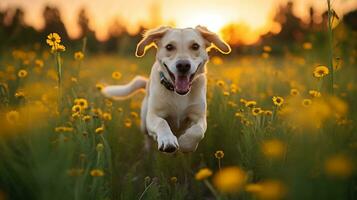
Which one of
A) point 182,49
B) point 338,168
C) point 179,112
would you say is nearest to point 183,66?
point 182,49

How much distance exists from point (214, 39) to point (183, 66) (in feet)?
2.56

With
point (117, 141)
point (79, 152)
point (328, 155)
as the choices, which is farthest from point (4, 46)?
point (328, 155)

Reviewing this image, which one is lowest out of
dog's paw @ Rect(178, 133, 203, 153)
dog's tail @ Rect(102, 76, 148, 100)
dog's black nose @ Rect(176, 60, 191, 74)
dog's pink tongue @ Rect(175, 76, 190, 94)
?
dog's paw @ Rect(178, 133, 203, 153)

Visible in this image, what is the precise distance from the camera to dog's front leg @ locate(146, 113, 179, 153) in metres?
3.25

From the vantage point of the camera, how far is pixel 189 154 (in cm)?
403

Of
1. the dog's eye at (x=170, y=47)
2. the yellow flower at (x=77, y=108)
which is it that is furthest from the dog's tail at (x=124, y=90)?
the yellow flower at (x=77, y=108)

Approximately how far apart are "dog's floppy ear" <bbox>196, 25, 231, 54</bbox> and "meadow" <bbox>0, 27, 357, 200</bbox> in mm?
485

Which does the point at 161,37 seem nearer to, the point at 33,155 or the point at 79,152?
the point at 79,152

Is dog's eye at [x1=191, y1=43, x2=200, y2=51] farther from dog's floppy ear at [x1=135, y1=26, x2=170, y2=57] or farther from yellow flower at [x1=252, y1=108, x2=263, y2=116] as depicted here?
yellow flower at [x1=252, y1=108, x2=263, y2=116]

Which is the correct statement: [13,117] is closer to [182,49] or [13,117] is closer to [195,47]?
[182,49]

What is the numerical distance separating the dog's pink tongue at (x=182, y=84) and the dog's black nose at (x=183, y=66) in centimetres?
10

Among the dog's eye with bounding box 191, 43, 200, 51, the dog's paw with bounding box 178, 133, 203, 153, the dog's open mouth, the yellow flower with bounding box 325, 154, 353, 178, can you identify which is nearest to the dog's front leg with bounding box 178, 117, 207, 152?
the dog's paw with bounding box 178, 133, 203, 153

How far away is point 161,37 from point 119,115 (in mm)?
962

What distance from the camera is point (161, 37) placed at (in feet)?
14.9
